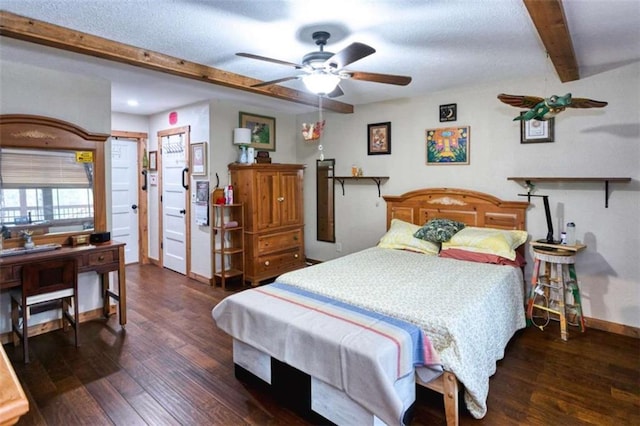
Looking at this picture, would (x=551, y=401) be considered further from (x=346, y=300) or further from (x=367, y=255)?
(x=367, y=255)

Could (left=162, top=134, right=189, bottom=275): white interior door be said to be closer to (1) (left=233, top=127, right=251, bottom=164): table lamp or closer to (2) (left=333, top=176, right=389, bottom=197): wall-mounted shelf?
(1) (left=233, top=127, right=251, bottom=164): table lamp

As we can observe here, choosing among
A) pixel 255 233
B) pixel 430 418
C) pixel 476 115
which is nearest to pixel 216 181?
pixel 255 233

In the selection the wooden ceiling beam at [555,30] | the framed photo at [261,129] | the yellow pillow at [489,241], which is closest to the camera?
the wooden ceiling beam at [555,30]

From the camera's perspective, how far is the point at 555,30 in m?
2.20

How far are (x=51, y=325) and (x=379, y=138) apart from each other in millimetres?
4138

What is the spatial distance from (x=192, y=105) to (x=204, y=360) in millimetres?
3369

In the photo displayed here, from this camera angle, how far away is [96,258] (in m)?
3.27

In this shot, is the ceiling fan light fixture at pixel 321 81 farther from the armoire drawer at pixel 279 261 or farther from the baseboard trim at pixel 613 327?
the baseboard trim at pixel 613 327

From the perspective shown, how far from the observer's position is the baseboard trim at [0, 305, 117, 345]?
122 inches

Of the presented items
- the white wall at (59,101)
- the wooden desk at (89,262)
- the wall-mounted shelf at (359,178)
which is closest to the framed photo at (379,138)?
the wall-mounted shelf at (359,178)

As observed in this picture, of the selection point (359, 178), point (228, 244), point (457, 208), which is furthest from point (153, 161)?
point (457, 208)

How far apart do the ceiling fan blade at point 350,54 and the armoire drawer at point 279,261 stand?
9.73 ft

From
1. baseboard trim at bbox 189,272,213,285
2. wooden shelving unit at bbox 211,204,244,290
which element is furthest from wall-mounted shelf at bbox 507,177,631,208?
baseboard trim at bbox 189,272,213,285

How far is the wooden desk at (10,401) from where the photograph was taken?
905 millimetres
